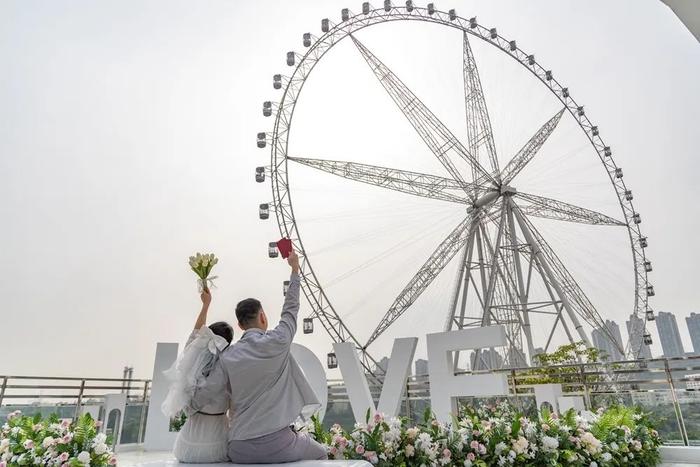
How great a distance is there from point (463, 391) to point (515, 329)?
11.1 meters

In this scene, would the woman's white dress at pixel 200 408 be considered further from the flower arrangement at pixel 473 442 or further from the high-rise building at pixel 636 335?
the high-rise building at pixel 636 335

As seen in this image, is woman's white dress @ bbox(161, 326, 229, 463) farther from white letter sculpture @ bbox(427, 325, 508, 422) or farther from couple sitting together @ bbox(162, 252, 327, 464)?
white letter sculpture @ bbox(427, 325, 508, 422)

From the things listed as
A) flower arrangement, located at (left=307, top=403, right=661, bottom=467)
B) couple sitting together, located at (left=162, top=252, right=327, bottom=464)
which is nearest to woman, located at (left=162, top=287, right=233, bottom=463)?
couple sitting together, located at (left=162, top=252, right=327, bottom=464)

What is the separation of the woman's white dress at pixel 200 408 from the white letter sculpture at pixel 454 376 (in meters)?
3.33

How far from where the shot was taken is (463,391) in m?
5.55

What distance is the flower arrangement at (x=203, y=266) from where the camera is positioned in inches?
129

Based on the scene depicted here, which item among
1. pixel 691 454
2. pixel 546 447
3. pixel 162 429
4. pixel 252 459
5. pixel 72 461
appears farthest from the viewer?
pixel 162 429

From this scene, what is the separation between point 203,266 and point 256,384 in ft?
3.32

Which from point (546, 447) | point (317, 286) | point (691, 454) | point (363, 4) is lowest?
point (691, 454)

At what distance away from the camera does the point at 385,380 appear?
6.05 m

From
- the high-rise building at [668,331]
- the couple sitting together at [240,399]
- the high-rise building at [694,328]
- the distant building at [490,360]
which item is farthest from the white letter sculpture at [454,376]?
the high-rise building at [668,331]

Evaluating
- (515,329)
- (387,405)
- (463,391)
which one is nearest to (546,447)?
(463,391)

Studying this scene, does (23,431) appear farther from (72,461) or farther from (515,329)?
(515,329)

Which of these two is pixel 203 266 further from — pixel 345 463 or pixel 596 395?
pixel 596 395
